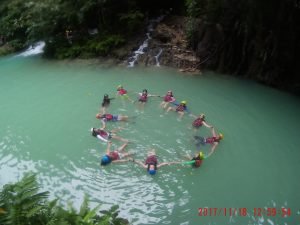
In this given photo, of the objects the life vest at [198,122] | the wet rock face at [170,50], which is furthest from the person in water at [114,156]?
the wet rock face at [170,50]

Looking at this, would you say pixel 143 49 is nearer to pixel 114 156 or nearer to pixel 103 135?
pixel 103 135

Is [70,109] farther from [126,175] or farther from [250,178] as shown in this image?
[250,178]

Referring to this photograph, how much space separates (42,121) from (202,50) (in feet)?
31.4

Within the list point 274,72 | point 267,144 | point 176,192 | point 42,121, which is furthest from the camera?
point 274,72

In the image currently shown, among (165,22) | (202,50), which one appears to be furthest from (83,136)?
(165,22)

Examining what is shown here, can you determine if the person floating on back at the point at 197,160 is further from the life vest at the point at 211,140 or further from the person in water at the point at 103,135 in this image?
the person in water at the point at 103,135

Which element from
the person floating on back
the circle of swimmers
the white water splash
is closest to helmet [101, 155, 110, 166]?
the circle of swimmers

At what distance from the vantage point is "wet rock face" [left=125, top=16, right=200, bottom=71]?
1956 centimetres

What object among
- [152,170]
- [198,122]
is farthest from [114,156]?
[198,122]

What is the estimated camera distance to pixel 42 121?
14.1 metres

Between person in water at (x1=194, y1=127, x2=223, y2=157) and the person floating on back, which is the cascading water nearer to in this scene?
person in water at (x1=194, y1=127, x2=223, y2=157)

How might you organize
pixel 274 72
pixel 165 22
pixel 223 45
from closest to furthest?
pixel 274 72 < pixel 223 45 < pixel 165 22
